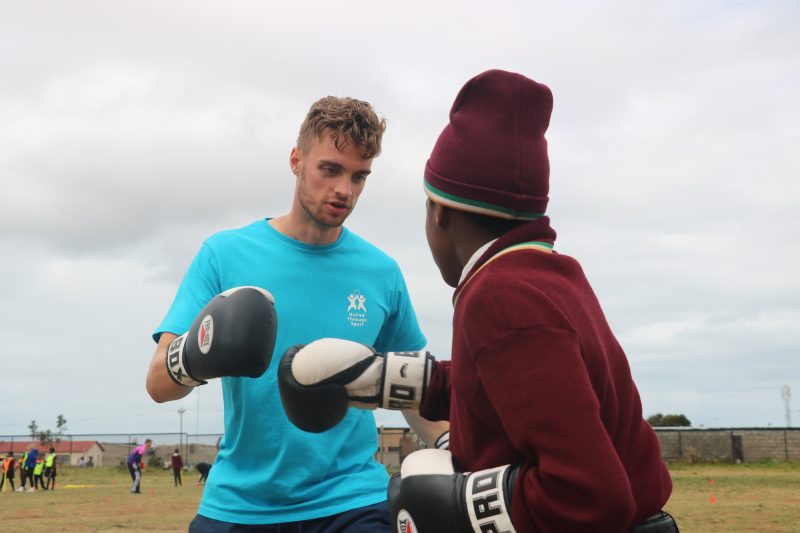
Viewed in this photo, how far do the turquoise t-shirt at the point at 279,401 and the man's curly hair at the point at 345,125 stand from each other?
19.6 inches

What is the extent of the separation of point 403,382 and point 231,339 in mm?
675

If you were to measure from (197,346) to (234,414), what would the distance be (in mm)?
699

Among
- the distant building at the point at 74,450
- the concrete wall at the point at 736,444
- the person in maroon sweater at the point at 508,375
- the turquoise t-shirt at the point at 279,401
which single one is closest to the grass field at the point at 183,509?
the turquoise t-shirt at the point at 279,401

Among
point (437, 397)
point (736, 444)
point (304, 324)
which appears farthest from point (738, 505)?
point (736, 444)

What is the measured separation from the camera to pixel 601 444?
2.01 meters

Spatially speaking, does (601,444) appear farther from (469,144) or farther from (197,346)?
(197,346)

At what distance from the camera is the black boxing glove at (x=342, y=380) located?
112 inches

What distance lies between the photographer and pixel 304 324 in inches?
154

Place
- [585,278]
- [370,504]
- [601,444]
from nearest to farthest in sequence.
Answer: [601,444] → [585,278] → [370,504]

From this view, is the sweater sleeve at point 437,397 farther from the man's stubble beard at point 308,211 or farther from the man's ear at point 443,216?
the man's stubble beard at point 308,211

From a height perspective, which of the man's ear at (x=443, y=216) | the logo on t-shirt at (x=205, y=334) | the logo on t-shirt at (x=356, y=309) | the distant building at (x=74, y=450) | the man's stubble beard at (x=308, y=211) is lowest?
the distant building at (x=74, y=450)

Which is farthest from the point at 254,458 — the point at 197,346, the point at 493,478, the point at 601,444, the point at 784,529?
the point at 784,529

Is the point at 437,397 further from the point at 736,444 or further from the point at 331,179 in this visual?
the point at 736,444

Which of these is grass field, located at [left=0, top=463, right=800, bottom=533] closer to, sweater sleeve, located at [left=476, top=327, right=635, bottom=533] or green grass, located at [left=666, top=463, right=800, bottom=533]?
green grass, located at [left=666, top=463, right=800, bottom=533]
